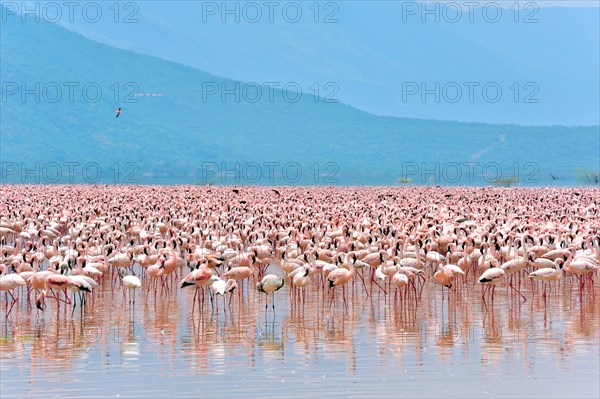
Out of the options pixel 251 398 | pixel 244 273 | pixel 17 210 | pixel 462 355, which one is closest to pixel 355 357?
pixel 462 355

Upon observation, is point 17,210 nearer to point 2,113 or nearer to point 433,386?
point 433,386

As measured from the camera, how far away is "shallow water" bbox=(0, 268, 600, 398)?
12070 mm

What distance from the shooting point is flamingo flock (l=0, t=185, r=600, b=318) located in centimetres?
1783

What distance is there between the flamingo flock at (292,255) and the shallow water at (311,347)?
0.38m

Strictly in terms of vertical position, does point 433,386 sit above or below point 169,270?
below

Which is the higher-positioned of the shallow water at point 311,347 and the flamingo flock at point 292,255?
the flamingo flock at point 292,255

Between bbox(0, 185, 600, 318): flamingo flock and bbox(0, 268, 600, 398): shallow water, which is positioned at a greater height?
bbox(0, 185, 600, 318): flamingo flock

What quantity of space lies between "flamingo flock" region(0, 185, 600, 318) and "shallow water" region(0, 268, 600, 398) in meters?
0.38

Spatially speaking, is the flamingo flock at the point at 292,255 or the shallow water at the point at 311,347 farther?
the flamingo flock at the point at 292,255

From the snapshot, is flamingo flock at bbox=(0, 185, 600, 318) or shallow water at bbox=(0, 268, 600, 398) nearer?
shallow water at bbox=(0, 268, 600, 398)

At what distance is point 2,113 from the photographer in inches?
7534

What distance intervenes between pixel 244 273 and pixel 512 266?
13.9 feet

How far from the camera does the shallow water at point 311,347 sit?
12.1 meters

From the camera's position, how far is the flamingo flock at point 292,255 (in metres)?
17.8
